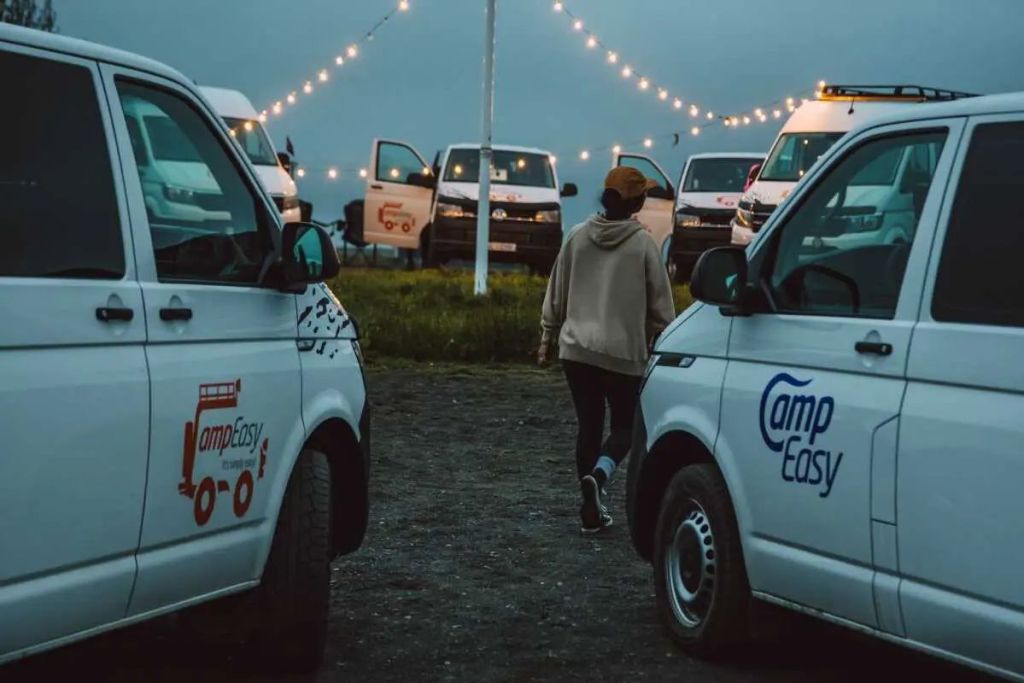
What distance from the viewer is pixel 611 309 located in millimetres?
9336

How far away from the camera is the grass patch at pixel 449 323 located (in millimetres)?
19016

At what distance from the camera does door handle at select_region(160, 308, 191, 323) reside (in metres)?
5.35

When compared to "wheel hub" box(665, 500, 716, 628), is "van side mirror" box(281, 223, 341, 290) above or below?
above

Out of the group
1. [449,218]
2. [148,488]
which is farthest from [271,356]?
[449,218]

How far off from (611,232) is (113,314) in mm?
4597

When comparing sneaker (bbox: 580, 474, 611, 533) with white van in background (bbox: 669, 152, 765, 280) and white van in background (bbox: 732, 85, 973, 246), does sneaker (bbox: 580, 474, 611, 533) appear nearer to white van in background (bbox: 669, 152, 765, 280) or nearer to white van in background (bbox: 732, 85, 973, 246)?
white van in background (bbox: 732, 85, 973, 246)

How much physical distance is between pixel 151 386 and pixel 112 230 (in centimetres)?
42

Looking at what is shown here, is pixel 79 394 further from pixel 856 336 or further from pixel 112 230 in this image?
pixel 856 336

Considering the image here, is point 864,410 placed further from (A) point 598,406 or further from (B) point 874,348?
(A) point 598,406

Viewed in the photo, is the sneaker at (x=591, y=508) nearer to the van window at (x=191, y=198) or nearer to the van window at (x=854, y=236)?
the van window at (x=854, y=236)

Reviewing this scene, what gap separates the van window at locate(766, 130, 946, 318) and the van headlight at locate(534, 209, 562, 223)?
24.7 m

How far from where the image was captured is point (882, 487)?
548cm

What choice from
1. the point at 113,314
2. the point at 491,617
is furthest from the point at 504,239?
the point at 113,314

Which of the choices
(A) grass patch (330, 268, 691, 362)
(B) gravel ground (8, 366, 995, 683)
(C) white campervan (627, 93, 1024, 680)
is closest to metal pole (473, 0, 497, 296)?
(A) grass patch (330, 268, 691, 362)
